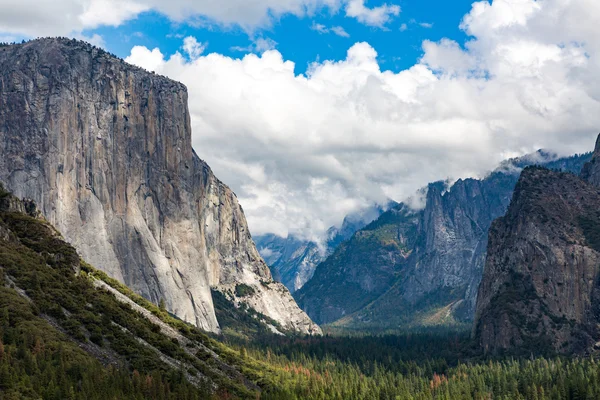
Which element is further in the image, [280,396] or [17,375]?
[280,396]

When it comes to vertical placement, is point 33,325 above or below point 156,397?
above

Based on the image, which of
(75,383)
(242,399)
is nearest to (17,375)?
(75,383)

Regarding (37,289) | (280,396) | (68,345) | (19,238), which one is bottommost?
(280,396)

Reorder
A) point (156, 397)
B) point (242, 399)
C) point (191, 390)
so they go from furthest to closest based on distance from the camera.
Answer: point (242, 399)
point (191, 390)
point (156, 397)

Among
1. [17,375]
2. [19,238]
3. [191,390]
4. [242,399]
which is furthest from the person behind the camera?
[19,238]

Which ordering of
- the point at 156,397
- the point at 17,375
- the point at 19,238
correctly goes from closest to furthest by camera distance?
1. the point at 17,375
2. the point at 156,397
3. the point at 19,238

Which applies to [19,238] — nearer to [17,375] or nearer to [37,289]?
[37,289]

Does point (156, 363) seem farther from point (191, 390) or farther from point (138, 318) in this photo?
point (138, 318)

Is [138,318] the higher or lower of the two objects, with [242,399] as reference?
higher

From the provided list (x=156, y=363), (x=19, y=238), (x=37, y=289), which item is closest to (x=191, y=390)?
(x=156, y=363)
